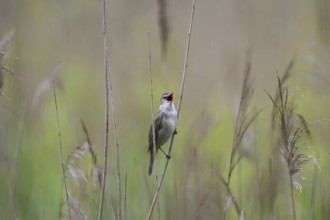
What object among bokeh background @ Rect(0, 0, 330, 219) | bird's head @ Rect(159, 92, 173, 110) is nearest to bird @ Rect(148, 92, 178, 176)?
bird's head @ Rect(159, 92, 173, 110)

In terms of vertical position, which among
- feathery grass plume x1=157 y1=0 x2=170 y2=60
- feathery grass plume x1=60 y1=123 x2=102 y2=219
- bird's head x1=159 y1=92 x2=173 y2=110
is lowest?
feathery grass plume x1=60 y1=123 x2=102 y2=219

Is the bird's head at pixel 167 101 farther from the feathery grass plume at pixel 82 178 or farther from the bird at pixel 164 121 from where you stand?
the feathery grass plume at pixel 82 178

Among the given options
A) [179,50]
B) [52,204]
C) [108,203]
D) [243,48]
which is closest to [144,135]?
[52,204]

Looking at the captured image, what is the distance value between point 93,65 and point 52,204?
2764mm

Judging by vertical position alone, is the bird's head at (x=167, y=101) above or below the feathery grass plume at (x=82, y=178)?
above

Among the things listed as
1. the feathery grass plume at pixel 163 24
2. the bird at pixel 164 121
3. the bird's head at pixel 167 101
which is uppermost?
the feathery grass plume at pixel 163 24

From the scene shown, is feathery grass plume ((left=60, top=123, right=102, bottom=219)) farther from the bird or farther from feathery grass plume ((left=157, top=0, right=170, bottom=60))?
feathery grass plume ((left=157, top=0, right=170, bottom=60))

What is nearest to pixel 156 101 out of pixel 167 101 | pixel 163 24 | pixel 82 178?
pixel 167 101

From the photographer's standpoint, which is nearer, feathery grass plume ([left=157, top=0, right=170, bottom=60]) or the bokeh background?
the bokeh background

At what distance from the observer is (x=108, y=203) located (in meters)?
3.72

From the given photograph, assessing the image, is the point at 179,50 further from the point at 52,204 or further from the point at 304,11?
the point at 52,204

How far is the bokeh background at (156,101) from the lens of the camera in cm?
362

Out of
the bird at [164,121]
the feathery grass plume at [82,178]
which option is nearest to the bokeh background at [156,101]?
the feathery grass plume at [82,178]

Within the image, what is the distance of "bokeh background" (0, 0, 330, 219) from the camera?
3.62m
